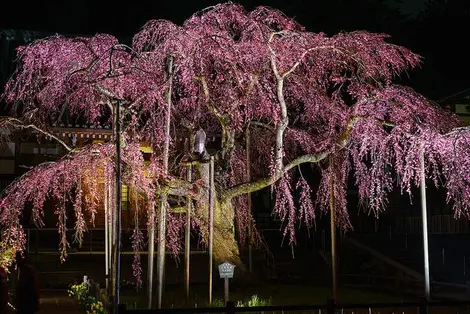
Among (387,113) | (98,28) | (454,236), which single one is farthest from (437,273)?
(98,28)

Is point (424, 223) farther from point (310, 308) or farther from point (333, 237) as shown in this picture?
point (310, 308)

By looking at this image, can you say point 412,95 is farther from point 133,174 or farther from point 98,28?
point 98,28

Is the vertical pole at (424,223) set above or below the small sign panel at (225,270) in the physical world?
above

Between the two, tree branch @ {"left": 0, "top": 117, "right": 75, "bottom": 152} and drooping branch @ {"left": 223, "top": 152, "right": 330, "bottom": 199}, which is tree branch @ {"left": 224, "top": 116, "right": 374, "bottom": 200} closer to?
drooping branch @ {"left": 223, "top": 152, "right": 330, "bottom": 199}

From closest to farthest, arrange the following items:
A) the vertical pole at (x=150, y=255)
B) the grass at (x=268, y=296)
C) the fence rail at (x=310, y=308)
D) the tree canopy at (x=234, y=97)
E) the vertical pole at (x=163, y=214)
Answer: the fence rail at (x=310, y=308)
the vertical pole at (x=150, y=255)
the vertical pole at (x=163, y=214)
the tree canopy at (x=234, y=97)
the grass at (x=268, y=296)

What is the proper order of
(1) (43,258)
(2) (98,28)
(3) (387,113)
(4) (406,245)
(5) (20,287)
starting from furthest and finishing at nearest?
1. (2) (98,28)
2. (4) (406,245)
3. (1) (43,258)
4. (3) (387,113)
5. (5) (20,287)

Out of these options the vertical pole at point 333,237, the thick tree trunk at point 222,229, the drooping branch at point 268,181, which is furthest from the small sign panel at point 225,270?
the thick tree trunk at point 222,229

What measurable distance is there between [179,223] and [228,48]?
484 centimetres

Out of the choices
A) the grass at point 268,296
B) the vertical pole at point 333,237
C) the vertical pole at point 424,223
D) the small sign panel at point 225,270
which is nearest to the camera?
the vertical pole at point 424,223

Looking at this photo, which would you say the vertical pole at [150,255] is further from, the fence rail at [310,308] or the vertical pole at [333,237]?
the vertical pole at [333,237]

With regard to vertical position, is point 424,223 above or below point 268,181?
below

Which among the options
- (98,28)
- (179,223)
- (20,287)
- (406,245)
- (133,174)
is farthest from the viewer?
(98,28)

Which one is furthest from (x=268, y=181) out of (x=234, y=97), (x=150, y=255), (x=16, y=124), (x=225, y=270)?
(x=16, y=124)

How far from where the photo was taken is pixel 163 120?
13922mm
